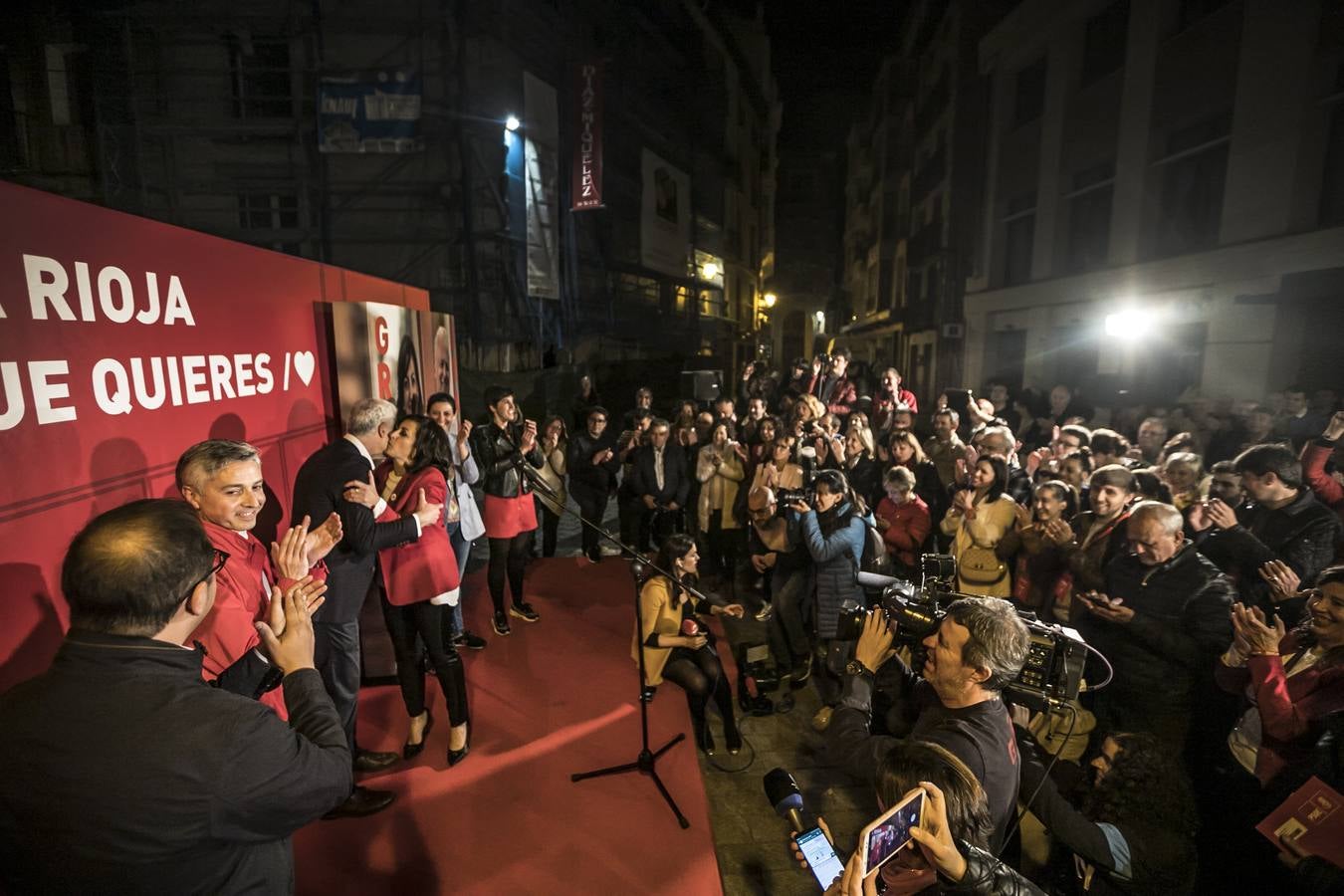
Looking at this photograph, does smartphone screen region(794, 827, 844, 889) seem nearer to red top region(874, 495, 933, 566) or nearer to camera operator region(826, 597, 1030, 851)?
camera operator region(826, 597, 1030, 851)

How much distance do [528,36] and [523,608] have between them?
13983 mm

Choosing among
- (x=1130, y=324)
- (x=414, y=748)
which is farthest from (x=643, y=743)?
(x=1130, y=324)

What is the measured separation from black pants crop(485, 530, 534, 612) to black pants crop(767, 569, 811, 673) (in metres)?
2.47

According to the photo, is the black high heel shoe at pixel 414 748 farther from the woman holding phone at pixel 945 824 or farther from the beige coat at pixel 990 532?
the beige coat at pixel 990 532

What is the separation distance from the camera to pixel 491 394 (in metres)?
5.77

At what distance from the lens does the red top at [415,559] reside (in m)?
A: 3.69

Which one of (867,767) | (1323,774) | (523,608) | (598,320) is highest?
(598,320)

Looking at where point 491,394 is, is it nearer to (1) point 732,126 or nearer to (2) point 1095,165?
(2) point 1095,165

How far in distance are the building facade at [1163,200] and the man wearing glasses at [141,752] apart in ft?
41.1

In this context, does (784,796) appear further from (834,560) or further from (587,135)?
(587,135)

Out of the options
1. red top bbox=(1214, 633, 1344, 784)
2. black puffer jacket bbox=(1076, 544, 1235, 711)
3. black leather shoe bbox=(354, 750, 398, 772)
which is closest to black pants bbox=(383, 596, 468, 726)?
black leather shoe bbox=(354, 750, 398, 772)

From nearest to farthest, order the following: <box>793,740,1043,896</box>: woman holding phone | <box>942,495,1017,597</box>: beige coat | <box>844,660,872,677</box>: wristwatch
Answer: <box>793,740,1043,896</box>: woman holding phone < <box>844,660,872,677</box>: wristwatch < <box>942,495,1017,597</box>: beige coat

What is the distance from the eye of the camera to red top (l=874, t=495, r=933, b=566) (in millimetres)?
5090

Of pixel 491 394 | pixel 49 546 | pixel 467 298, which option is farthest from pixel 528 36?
pixel 49 546
